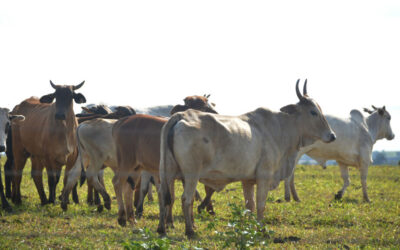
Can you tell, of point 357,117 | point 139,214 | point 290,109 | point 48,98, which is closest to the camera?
point 290,109

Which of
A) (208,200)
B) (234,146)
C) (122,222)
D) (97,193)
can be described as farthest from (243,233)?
(97,193)

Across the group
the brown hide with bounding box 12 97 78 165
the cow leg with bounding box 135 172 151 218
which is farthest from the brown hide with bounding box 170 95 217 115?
the brown hide with bounding box 12 97 78 165

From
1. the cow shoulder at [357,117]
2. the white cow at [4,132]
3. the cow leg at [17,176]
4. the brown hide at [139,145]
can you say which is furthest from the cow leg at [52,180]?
the cow shoulder at [357,117]

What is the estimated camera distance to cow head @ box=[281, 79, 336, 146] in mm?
8750

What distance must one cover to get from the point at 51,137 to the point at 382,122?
963 cm

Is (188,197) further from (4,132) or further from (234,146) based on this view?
(4,132)

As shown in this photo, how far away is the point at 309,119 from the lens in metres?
8.78

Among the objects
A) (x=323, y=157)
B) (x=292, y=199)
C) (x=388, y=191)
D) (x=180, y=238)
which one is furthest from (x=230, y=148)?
(x=388, y=191)

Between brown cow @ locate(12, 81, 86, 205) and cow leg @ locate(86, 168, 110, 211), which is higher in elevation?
brown cow @ locate(12, 81, 86, 205)

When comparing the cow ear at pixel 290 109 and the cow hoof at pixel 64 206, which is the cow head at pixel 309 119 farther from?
the cow hoof at pixel 64 206

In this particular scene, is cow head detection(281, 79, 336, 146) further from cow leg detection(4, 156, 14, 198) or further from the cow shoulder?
cow leg detection(4, 156, 14, 198)

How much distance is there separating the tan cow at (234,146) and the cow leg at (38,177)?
3621 millimetres

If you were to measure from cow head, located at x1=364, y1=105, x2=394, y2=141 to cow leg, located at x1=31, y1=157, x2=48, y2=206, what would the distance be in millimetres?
9294

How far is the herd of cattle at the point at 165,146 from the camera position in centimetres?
687
